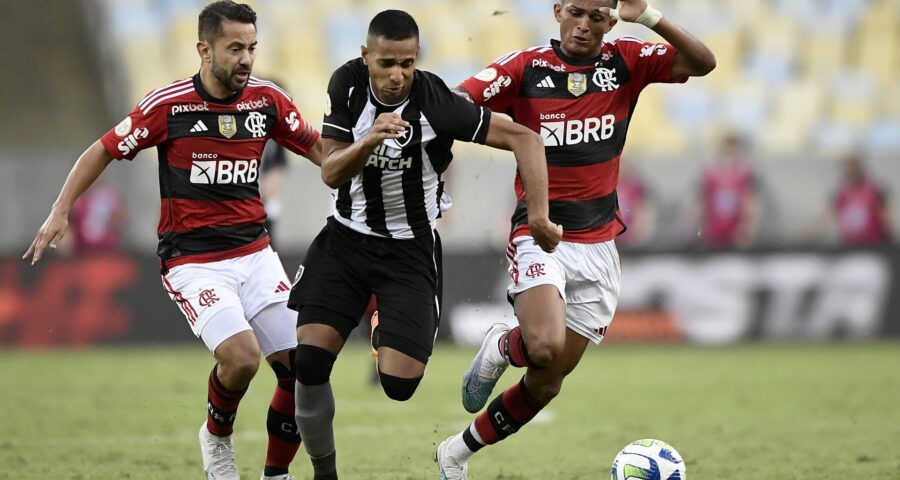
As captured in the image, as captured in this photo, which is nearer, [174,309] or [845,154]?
[174,309]

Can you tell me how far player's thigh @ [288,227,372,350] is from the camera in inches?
266

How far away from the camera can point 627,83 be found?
748cm

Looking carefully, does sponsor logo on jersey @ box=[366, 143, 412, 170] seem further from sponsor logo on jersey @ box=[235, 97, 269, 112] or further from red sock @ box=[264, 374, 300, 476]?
red sock @ box=[264, 374, 300, 476]

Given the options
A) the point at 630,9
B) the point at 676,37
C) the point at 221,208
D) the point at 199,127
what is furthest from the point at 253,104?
the point at 676,37

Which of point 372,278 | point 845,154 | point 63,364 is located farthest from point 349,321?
point 845,154

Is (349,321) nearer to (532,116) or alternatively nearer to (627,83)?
(532,116)

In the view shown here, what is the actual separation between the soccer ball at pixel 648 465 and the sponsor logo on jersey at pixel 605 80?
2.01 meters

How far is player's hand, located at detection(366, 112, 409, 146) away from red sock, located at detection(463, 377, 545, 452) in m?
1.87

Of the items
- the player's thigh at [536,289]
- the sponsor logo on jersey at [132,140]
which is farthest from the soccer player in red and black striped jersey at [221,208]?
the player's thigh at [536,289]

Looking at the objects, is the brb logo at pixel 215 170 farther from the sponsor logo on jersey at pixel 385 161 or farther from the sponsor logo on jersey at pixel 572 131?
the sponsor logo on jersey at pixel 572 131

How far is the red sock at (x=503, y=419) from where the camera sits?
7.25 metres

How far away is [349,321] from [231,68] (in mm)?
1523

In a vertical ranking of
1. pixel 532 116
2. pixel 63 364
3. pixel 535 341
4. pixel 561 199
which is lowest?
pixel 63 364

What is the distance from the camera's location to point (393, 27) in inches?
251
